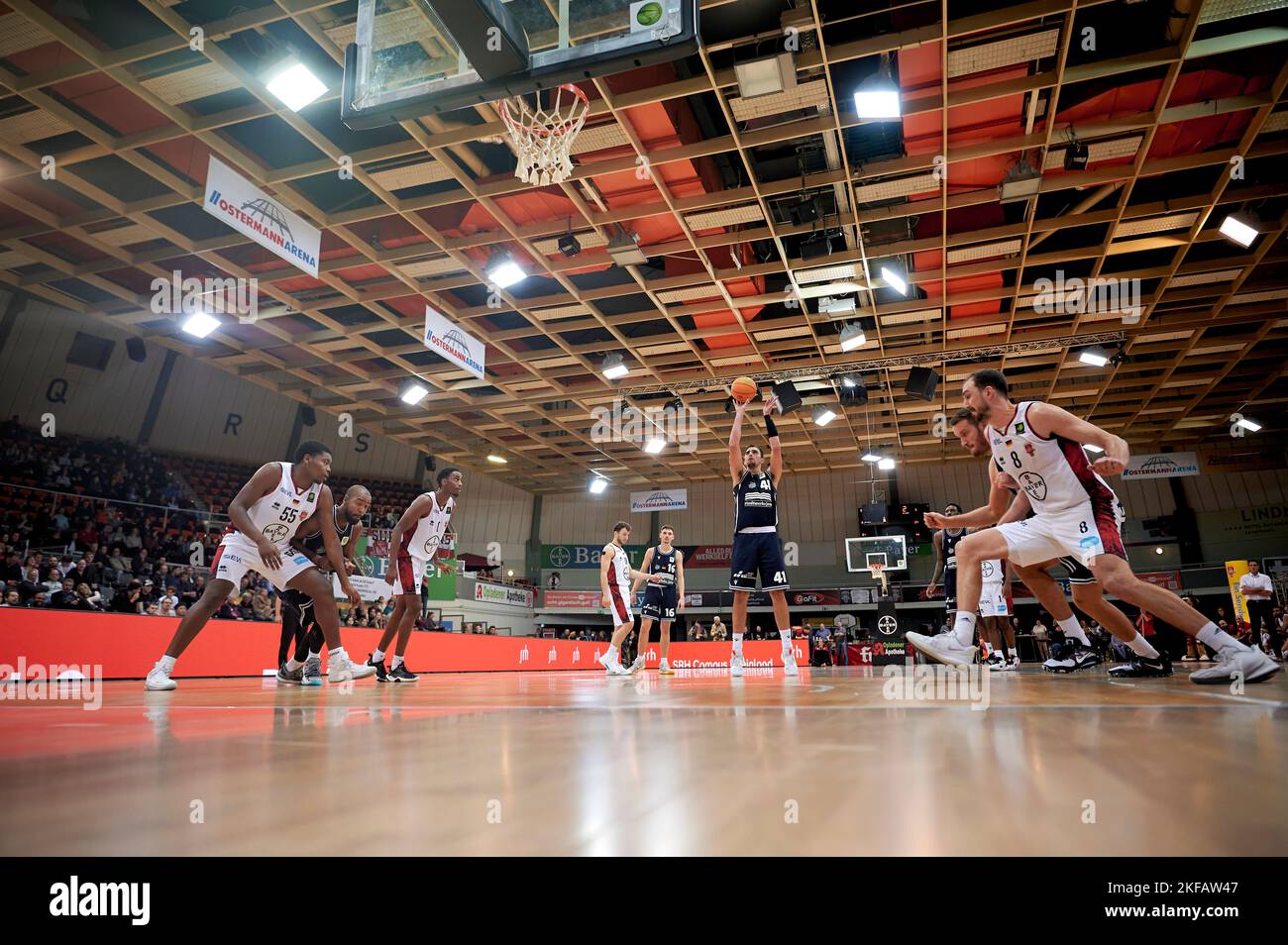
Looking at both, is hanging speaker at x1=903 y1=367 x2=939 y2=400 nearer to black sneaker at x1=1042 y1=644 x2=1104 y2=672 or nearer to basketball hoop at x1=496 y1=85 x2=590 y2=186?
black sneaker at x1=1042 y1=644 x2=1104 y2=672

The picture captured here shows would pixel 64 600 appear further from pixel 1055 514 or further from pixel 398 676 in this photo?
pixel 1055 514

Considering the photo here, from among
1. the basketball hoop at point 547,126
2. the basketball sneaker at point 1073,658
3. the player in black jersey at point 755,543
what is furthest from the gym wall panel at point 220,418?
the basketball sneaker at point 1073,658

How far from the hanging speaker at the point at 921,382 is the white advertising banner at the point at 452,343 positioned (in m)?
7.93

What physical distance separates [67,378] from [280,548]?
15.2 metres

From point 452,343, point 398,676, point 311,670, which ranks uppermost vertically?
point 452,343

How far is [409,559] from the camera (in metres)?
5.81

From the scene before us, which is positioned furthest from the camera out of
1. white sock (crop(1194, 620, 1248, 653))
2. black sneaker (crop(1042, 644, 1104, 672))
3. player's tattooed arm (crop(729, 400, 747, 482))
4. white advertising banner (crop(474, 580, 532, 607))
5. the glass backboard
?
white advertising banner (crop(474, 580, 532, 607))

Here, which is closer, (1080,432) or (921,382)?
(1080,432)

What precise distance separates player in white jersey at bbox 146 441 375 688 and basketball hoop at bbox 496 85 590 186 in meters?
4.13

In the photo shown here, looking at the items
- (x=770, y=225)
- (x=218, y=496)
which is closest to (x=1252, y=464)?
(x=770, y=225)

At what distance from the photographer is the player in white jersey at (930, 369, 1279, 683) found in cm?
291

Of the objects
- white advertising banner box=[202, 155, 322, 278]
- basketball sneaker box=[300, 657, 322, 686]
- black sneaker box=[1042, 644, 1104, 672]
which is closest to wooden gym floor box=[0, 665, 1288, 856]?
basketball sneaker box=[300, 657, 322, 686]

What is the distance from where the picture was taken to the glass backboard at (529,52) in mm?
4465

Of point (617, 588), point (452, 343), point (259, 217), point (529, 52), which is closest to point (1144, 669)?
point (529, 52)
